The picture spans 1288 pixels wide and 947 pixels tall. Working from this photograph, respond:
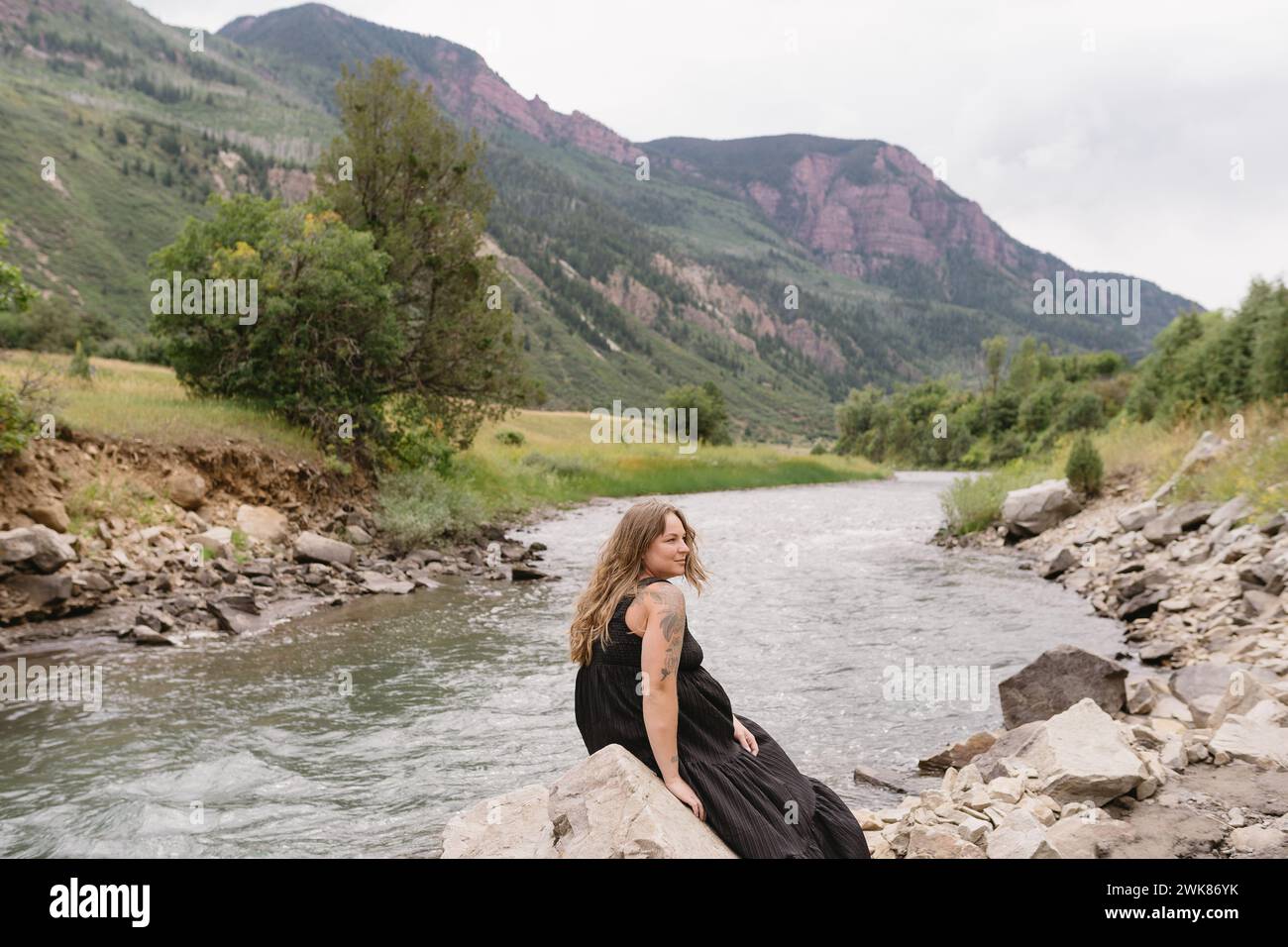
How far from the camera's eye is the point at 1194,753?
6.79m

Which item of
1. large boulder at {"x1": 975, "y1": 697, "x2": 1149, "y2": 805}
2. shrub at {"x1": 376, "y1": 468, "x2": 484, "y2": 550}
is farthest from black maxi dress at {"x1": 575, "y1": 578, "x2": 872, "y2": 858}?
shrub at {"x1": 376, "y1": 468, "x2": 484, "y2": 550}

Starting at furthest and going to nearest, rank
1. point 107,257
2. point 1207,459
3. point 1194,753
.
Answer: point 107,257 < point 1207,459 < point 1194,753

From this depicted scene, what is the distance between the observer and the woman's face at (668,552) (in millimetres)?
4953

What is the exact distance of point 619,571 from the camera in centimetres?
504

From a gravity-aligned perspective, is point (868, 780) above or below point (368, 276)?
below

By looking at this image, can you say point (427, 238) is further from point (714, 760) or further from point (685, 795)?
point (685, 795)

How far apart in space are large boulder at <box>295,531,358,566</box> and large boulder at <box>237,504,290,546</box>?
0.40m

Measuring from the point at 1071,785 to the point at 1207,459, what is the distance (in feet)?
57.9

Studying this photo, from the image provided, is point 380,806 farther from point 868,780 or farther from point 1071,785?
point 1071,785

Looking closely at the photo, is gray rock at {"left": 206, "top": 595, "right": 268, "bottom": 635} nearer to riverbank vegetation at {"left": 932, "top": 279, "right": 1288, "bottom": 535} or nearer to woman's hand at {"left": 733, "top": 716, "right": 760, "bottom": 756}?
woman's hand at {"left": 733, "top": 716, "right": 760, "bottom": 756}

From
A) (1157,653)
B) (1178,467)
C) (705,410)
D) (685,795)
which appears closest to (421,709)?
(685,795)

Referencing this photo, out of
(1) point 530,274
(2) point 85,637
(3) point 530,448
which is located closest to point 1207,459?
(2) point 85,637

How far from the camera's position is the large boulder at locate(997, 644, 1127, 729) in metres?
9.04

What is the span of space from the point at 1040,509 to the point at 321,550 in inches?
775
